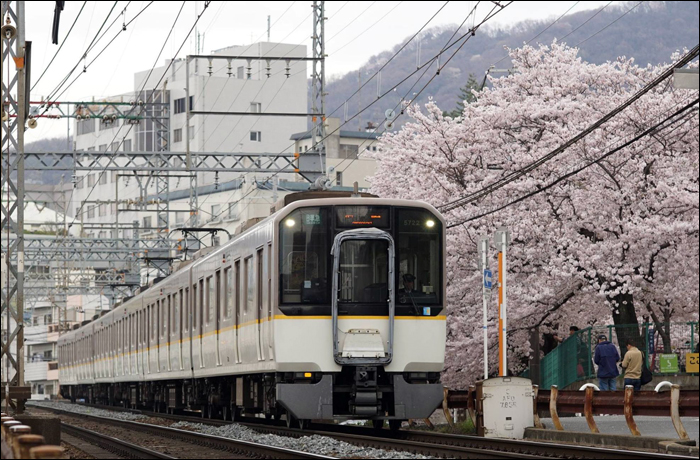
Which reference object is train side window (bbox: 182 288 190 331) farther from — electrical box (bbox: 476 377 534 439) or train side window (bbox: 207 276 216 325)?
electrical box (bbox: 476 377 534 439)

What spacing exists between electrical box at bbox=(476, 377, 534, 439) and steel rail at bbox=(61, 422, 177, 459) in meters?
4.23

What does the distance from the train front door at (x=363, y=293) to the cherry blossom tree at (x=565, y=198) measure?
832 cm

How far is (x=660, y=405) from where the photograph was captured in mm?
12805

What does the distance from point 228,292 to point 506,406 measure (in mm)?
4849

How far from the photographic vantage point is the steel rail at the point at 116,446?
1329 centimetres

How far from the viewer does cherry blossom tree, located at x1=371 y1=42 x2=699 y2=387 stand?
912 inches

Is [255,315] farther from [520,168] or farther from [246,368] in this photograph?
[520,168]

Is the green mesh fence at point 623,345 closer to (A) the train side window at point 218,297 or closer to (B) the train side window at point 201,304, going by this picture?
(B) the train side window at point 201,304

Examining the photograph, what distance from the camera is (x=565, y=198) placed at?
24.6 m

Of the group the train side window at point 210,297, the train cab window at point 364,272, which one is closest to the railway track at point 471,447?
the train cab window at point 364,272

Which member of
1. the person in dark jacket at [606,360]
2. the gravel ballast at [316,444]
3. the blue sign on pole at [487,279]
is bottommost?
the gravel ballast at [316,444]

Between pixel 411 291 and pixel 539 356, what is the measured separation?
498 inches

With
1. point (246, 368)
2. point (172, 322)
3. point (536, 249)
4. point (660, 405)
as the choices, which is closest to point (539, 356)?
point (536, 249)

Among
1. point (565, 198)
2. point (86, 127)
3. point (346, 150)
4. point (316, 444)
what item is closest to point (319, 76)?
point (565, 198)
